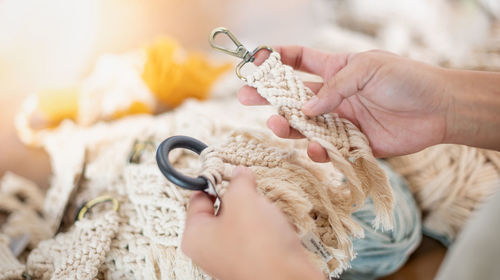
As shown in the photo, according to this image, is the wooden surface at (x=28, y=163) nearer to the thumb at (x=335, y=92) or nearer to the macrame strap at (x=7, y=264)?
the macrame strap at (x=7, y=264)

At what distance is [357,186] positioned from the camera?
50cm

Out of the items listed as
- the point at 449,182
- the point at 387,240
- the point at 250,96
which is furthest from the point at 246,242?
the point at 449,182

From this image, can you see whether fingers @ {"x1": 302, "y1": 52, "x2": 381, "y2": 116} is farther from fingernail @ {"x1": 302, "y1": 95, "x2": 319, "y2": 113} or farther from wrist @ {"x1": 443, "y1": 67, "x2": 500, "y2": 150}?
wrist @ {"x1": 443, "y1": 67, "x2": 500, "y2": 150}

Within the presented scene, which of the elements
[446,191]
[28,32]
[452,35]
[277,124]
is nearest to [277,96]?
[277,124]

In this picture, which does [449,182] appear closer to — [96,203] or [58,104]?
[96,203]

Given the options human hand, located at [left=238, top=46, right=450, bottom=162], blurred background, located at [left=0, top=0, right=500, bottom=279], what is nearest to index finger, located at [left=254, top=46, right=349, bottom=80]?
human hand, located at [left=238, top=46, right=450, bottom=162]

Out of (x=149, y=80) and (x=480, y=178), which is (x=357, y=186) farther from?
(x=149, y=80)

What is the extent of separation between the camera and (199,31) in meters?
1.26

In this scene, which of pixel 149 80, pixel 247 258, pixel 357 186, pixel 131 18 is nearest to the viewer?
pixel 247 258

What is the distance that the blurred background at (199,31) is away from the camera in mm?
944

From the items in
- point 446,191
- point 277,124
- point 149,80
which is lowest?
point 446,191

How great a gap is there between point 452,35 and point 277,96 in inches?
39.3

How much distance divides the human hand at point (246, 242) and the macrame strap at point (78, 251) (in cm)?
18

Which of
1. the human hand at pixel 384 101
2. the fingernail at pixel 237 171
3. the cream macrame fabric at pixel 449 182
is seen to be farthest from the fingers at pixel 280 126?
the cream macrame fabric at pixel 449 182
